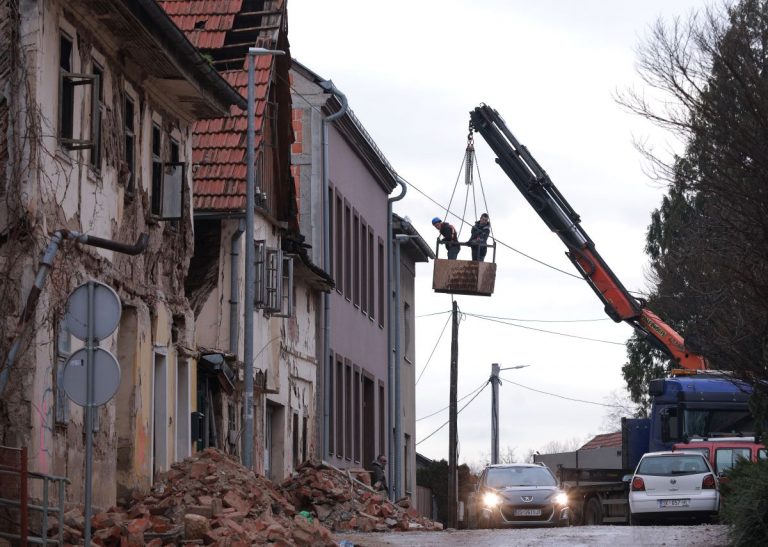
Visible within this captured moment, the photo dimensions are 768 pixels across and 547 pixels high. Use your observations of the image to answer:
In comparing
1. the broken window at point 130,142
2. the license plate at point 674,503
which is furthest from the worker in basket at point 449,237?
the broken window at point 130,142

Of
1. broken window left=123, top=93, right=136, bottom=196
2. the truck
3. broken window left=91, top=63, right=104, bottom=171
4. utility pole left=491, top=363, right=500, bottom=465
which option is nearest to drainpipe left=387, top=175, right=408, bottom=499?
the truck

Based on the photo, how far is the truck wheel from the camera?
36969 mm

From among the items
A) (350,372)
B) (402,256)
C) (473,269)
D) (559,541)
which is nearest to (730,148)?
(559,541)

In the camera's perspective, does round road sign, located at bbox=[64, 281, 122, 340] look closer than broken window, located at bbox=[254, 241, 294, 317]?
Yes

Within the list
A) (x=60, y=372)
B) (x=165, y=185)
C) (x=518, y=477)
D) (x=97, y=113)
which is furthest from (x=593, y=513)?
(x=60, y=372)

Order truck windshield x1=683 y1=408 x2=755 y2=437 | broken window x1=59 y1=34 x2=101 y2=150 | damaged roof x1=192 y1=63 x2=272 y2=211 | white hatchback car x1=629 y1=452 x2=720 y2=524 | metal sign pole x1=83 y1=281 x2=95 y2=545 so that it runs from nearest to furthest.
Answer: metal sign pole x1=83 y1=281 x2=95 y2=545 < broken window x1=59 y1=34 x2=101 y2=150 < damaged roof x1=192 y1=63 x2=272 y2=211 < white hatchback car x1=629 y1=452 x2=720 y2=524 < truck windshield x1=683 y1=408 x2=755 y2=437

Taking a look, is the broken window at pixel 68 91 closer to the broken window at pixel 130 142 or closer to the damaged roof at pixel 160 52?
the damaged roof at pixel 160 52

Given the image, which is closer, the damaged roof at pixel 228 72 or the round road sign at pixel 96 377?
the round road sign at pixel 96 377

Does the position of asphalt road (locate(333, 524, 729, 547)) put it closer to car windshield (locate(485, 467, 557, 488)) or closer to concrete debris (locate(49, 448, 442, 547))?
concrete debris (locate(49, 448, 442, 547))

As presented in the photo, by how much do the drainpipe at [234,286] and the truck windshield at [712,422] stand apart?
34.8 feet

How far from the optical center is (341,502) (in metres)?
29.7

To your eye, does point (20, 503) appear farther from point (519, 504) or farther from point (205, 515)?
point (519, 504)

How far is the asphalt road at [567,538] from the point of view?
2162 cm

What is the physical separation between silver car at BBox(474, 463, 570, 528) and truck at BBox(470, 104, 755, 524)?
3473mm
